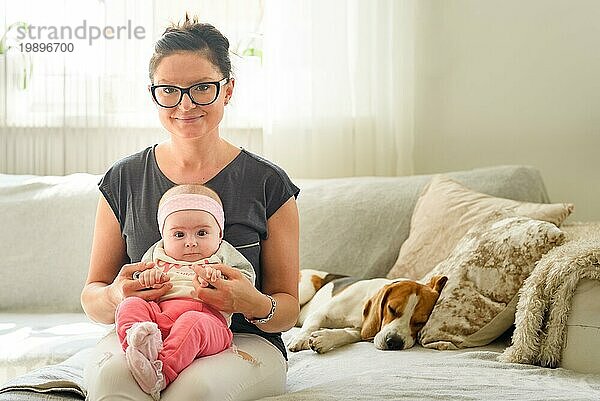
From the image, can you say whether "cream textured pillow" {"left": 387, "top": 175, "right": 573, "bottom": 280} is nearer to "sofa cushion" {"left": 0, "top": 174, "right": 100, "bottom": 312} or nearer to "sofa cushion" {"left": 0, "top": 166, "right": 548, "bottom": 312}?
"sofa cushion" {"left": 0, "top": 166, "right": 548, "bottom": 312}

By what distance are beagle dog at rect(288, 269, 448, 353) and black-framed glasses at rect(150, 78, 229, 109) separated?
0.80m

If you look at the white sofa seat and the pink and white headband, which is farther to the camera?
the white sofa seat

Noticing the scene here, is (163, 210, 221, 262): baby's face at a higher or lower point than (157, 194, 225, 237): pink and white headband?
lower

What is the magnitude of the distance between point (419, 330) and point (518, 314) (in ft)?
0.91

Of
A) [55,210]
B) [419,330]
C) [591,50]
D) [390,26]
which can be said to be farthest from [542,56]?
[55,210]

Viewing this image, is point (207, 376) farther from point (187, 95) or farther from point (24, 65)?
point (24, 65)

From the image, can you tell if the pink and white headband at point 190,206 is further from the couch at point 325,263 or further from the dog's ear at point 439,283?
the dog's ear at point 439,283

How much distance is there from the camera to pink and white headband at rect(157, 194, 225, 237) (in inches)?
64.1

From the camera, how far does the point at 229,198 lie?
68.6 inches

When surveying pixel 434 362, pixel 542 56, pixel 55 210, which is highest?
pixel 542 56

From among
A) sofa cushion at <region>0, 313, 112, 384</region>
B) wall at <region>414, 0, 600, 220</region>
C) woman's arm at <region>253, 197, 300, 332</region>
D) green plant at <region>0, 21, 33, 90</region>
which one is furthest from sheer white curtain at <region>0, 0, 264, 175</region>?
woman's arm at <region>253, 197, 300, 332</region>

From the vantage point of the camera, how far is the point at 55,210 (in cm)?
298

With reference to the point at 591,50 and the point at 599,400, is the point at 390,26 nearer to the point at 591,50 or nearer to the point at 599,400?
the point at 591,50

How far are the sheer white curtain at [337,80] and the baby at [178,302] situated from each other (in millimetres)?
1706
